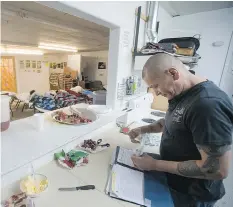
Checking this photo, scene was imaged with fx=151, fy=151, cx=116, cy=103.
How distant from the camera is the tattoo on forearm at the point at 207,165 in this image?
0.62m

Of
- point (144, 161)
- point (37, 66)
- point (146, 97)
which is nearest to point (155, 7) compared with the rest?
point (146, 97)

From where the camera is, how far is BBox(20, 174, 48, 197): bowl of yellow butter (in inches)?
26.6

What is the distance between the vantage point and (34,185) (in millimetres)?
722

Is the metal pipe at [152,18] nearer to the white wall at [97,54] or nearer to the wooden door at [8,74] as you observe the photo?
the white wall at [97,54]

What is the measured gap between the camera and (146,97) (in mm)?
1879

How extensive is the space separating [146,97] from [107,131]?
73 cm

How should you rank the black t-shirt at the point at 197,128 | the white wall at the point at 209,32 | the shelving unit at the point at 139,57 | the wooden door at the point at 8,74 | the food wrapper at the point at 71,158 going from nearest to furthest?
the black t-shirt at the point at 197,128 < the food wrapper at the point at 71,158 < the shelving unit at the point at 139,57 < the white wall at the point at 209,32 < the wooden door at the point at 8,74

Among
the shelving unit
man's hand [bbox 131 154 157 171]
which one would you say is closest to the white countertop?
man's hand [bbox 131 154 157 171]

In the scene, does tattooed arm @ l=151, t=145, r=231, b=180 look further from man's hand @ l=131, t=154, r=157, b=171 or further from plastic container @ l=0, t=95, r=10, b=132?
plastic container @ l=0, t=95, r=10, b=132

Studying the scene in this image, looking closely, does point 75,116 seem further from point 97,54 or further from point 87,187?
point 97,54

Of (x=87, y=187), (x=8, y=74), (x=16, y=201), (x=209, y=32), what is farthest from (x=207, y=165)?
(x=8, y=74)

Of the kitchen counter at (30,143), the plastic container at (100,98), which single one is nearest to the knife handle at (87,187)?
the kitchen counter at (30,143)

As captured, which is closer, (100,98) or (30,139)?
(30,139)

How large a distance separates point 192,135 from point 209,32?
6.21ft
